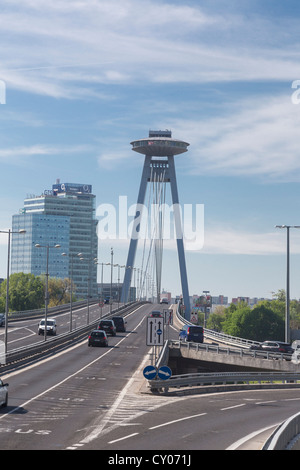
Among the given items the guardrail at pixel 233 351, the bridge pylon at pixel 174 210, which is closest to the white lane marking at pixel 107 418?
the guardrail at pixel 233 351

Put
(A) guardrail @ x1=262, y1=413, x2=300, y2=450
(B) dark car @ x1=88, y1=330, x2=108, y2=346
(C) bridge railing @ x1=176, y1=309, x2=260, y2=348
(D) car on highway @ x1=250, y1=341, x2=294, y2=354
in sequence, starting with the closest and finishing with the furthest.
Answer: (A) guardrail @ x1=262, y1=413, x2=300, y2=450
(D) car on highway @ x1=250, y1=341, x2=294, y2=354
(B) dark car @ x1=88, y1=330, x2=108, y2=346
(C) bridge railing @ x1=176, y1=309, x2=260, y2=348

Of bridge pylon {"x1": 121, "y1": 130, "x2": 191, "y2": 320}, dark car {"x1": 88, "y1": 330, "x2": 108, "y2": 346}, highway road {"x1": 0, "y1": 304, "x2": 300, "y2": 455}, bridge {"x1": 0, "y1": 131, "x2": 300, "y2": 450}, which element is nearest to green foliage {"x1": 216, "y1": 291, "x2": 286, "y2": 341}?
bridge pylon {"x1": 121, "y1": 130, "x2": 191, "y2": 320}

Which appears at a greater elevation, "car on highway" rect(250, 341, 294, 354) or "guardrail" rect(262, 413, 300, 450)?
"guardrail" rect(262, 413, 300, 450)

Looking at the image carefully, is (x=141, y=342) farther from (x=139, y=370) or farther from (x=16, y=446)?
(x=16, y=446)

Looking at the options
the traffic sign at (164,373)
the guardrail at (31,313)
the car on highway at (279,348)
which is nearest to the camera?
the traffic sign at (164,373)

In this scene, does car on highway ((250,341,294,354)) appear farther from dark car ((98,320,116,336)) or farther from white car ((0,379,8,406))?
white car ((0,379,8,406))

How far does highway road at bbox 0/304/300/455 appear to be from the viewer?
21.8 meters

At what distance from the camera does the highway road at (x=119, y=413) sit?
71.5 feet

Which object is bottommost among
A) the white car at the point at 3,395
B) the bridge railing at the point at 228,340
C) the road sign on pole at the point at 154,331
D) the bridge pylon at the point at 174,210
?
the bridge railing at the point at 228,340

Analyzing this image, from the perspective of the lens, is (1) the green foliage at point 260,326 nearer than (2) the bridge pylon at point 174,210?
No

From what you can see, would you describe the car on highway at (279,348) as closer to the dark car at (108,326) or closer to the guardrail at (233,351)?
the guardrail at (233,351)

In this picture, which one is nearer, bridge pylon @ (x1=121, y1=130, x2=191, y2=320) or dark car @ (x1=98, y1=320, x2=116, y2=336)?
dark car @ (x1=98, y1=320, x2=116, y2=336)

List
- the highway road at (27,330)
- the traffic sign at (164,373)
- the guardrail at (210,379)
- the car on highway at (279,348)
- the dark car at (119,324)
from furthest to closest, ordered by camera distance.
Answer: the dark car at (119,324), the highway road at (27,330), the car on highway at (279,348), the guardrail at (210,379), the traffic sign at (164,373)
